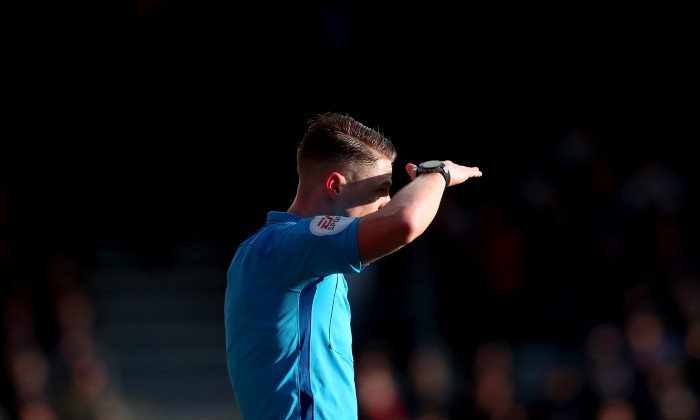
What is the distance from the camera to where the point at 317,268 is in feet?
7.69

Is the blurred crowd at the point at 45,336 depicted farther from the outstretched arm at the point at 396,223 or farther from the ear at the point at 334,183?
the outstretched arm at the point at 396,223

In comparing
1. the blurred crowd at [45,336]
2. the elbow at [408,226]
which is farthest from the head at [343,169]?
the blurred crowd at [45,336]

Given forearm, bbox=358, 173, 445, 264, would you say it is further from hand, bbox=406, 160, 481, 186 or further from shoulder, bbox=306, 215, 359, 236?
hand, bbox=406, 160, 481, 186

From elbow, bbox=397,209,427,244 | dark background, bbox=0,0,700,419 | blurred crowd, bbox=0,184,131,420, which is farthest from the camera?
dark background, bbox=0,0,700,419

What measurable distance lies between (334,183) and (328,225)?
0.32 metres

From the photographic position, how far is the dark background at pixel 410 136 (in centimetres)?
741

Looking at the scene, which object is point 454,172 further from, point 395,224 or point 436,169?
point 395,224

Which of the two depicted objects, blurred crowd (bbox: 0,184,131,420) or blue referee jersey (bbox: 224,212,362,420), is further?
blurred crowd (bbox: 0,184,131,420)

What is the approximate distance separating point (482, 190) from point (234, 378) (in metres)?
5.53

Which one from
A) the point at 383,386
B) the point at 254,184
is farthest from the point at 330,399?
the point at 254,184

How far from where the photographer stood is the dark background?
7.41 metres

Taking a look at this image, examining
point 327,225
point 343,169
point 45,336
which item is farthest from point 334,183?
point 45,336

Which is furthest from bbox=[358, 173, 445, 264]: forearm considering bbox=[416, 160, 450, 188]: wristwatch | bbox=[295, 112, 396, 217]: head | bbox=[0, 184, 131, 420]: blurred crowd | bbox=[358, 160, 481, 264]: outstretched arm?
bbox=[0, 184, 131, 420]: blurred crowd

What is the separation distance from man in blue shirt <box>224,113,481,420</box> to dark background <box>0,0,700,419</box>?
463cm
